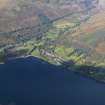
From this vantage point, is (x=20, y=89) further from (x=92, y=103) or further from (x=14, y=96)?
(x=92, y=103)

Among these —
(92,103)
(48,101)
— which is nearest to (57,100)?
(48,101)

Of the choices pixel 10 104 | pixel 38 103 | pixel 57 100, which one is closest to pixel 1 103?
pixel 10 104

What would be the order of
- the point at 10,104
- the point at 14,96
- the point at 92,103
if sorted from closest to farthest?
the point at 10,104 < the point at 14,96 < the point at 92,103

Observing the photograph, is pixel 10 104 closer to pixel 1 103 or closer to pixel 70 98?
pixel 1 103

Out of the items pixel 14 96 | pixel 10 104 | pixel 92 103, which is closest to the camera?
pixel 10 104

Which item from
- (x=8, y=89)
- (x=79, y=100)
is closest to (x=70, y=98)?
(x=79, y=100)

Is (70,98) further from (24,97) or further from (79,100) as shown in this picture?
(24,97)

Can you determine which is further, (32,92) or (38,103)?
(32,92)

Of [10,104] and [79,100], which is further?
[79,100]
